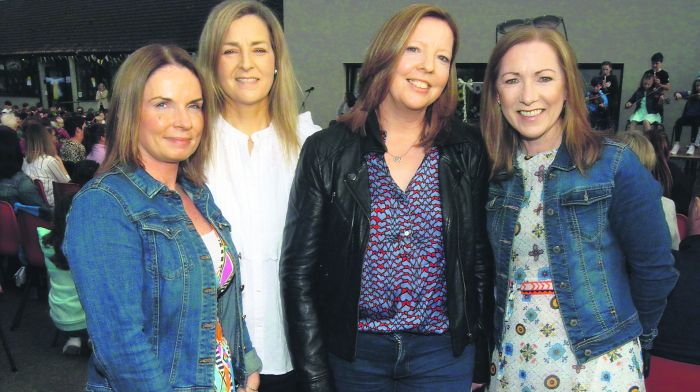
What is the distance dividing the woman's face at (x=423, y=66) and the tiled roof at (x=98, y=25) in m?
19.5

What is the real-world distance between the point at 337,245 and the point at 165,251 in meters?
0.60

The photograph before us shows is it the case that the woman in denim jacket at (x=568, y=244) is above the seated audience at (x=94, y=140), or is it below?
below

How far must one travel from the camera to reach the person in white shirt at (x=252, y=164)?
2.14 m

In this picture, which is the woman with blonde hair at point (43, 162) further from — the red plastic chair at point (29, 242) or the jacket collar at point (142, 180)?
the jacket collar at point (142, 180)

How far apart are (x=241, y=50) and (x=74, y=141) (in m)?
7.22

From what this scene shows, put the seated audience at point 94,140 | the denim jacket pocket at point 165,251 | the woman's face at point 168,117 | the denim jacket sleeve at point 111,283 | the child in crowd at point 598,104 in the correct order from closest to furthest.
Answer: the denim jacket sleeve at point 111,283 < the denim jacket pocket at point 165,251 < the woman's face at point 168,117 < the seated audience at point 94,140 < the child in crowd at point 598,104

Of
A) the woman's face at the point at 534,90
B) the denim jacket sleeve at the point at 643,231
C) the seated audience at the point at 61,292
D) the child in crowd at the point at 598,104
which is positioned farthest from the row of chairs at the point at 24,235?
the child in crowd at the point at 598,104

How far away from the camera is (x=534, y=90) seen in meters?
1.89

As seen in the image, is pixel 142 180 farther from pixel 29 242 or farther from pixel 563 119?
pixel 29 242

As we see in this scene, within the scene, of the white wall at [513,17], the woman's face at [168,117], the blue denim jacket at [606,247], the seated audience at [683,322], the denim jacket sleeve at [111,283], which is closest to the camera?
the denim jacket sleeve at [111,283]

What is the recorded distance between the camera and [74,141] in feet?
27.0

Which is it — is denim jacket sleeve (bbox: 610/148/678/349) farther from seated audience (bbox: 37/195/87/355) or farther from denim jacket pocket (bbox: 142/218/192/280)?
seated audience (bbox: 37/195/87/355)

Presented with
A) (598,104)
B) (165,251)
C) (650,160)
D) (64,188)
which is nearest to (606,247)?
(165,251)

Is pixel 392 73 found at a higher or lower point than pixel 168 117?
higher
